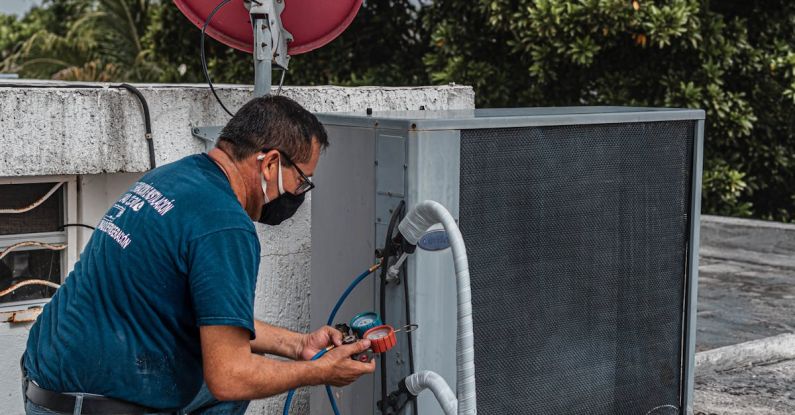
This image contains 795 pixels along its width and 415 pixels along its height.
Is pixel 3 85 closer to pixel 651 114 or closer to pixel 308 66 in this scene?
pixel 651 114

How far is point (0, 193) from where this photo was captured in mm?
3408

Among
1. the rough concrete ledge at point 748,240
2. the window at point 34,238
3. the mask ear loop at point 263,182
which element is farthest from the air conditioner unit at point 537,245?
the rough concrete ledge at point 748,240

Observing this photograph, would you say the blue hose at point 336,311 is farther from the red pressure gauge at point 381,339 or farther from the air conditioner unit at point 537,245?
the red pressure gauge at point 381,339

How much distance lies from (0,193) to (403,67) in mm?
8265

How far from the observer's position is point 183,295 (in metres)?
2.49

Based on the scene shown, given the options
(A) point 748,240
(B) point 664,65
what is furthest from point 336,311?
(B) point 664,65

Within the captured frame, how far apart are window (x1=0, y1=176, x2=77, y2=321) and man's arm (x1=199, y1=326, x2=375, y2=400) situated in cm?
137

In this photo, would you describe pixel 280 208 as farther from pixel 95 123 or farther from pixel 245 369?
pixel 95 123

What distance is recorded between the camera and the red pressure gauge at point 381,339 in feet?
8.57

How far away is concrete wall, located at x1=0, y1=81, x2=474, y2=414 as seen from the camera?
129 inches

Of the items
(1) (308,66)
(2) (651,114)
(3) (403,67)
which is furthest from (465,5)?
(2) (651,114)

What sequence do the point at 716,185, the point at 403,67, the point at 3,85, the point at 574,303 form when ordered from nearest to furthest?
the point at 574,303 < the point at 3,85 < the point at 716,185 < the point at 403,67

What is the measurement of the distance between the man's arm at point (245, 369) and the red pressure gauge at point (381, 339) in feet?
0.27

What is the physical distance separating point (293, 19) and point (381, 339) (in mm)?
1393
